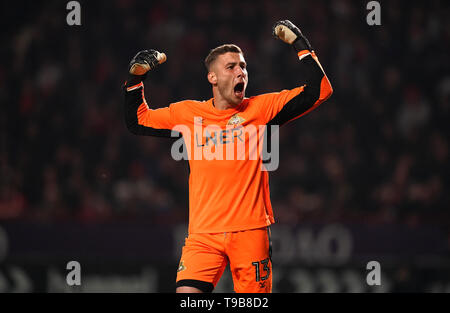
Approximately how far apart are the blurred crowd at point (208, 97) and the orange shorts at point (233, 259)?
4.31 meters

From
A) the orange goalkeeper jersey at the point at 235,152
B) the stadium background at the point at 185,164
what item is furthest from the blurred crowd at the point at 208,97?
the orange goalkeeper jersey at the point at 235,152

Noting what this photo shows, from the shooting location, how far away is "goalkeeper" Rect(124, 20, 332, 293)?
16.6 feet

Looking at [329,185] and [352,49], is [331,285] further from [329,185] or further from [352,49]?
[352,49]

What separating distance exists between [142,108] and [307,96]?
1.37 meters

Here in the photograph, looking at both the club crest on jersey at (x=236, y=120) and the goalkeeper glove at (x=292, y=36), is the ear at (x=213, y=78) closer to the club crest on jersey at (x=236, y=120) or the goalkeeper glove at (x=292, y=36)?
the club crest on jersey at (x=236, y=120)

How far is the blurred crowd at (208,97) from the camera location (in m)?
10.1

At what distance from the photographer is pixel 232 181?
512 centimetres

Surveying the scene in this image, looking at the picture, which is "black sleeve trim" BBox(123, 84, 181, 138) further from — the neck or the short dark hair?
the short dark hair

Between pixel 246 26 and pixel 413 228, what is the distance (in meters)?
5.26

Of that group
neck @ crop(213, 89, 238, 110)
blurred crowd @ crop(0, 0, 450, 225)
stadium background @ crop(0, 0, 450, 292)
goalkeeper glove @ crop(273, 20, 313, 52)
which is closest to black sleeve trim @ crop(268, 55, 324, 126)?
goalkeeper glove @ crop(273, 20, 313, 52)

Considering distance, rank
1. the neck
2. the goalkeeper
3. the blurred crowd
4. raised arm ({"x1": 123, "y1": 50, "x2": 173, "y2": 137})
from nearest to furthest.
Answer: the goalkeeper → the neck → raised arm ({"x1": 123, "y1": 50, "x2": 173, "y2": 137}) → the blurred crowd

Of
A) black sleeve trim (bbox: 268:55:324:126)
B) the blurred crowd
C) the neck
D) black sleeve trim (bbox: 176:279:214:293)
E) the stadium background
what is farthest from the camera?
the blurred crowd

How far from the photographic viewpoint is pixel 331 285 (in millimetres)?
8727

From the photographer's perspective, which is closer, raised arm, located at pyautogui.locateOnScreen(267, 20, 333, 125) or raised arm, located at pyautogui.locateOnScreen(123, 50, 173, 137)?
raised arm, located at pyautogui.locateOnScreen(267, 20, 333, 125)
